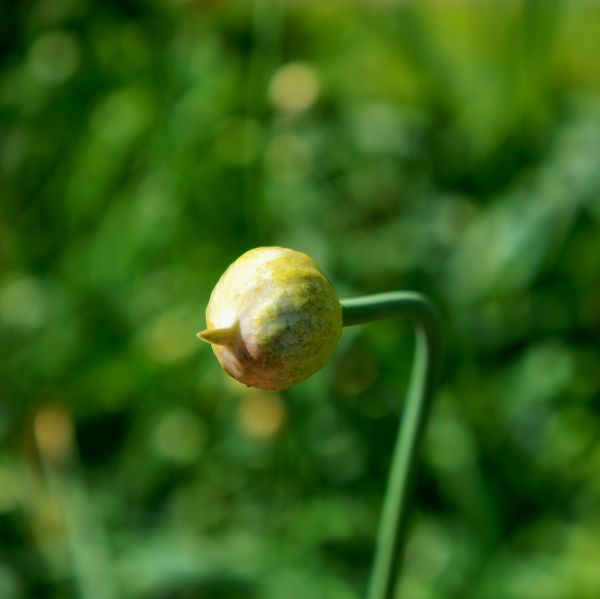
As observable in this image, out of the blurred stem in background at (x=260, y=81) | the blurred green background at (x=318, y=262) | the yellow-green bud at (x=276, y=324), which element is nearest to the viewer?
the yellow-green bud at (x=276, y=324)

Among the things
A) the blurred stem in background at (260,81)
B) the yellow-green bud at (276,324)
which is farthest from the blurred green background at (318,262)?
the yellow-green bud at (276,324)

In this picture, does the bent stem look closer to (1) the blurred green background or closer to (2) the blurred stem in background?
(1) the blurred green background

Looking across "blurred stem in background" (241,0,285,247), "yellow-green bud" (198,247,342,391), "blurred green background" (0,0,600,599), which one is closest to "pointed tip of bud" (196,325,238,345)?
"yellow-green bud" (198,247,342,391)

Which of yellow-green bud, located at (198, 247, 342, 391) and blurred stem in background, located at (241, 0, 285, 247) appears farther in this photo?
blurred stem in background, located at (241, 0, 285, 247)

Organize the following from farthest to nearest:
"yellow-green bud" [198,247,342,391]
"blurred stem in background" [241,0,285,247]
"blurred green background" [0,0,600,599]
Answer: "blurred stem in background" [241,0,285,247] < "blurred green background" [0,0,600,599] < "yellow-green bud" [198,247,342,391]

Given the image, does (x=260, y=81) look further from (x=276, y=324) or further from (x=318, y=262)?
(x=276, y=324)

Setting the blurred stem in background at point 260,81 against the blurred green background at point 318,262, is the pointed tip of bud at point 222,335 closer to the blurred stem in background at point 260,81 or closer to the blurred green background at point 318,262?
the blurred green background at point 318,262
